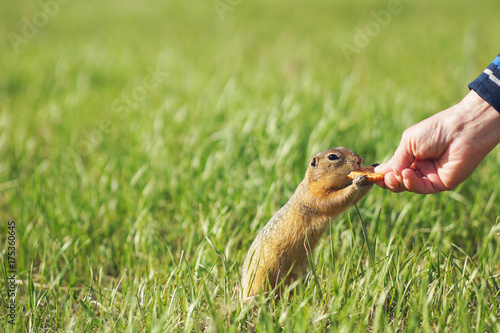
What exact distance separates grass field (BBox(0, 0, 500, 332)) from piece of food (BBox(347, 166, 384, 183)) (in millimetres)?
287

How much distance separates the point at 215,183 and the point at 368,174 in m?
1.58

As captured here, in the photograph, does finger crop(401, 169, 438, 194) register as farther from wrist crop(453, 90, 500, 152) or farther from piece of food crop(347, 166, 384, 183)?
wrist crop(453, 90, 500, 152)

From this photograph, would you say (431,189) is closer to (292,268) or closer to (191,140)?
(292,268)

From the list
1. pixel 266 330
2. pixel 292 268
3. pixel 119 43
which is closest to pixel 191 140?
pixel 292 268

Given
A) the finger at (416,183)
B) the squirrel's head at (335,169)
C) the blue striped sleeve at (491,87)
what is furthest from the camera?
the squirrel's head at (335,169)

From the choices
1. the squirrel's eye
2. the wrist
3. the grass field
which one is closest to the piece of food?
the squirrel's eye

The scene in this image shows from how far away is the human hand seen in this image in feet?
7.45

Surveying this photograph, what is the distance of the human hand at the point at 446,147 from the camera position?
2270 millimetres

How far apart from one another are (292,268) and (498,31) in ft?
27.7

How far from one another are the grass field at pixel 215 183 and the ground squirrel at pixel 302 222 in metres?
0.12

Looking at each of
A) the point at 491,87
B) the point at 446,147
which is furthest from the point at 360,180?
the point at 491,87

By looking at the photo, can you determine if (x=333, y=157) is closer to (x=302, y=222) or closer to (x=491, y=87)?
(x=302, y=222)

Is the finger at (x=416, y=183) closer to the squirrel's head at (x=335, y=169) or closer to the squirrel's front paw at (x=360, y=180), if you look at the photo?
the squirrel's front paw at (x=360, y=180)

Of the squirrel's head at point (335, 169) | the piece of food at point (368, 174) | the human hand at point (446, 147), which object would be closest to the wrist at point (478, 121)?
the human hand at point (446, 147)
